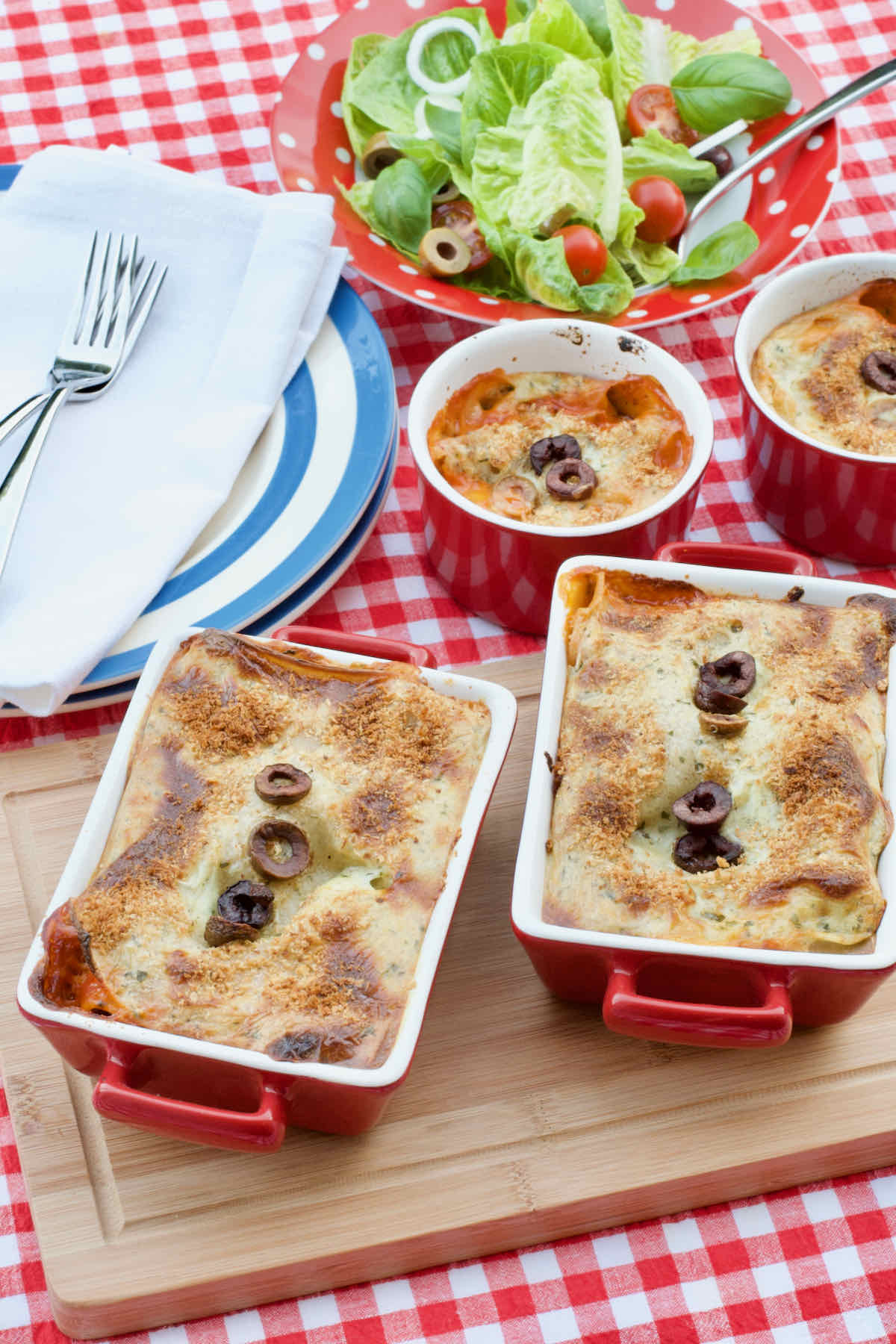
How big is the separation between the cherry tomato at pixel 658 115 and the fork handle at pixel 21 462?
4.78ft

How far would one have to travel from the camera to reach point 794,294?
2877 mm

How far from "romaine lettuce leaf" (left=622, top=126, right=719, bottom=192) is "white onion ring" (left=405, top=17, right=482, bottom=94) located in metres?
0.42

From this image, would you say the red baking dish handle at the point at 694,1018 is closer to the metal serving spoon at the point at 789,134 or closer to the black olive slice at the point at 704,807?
the black olive slice at the point at 704,807

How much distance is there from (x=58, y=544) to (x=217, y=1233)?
1337mm

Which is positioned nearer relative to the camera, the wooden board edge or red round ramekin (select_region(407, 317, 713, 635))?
the wooden board edge

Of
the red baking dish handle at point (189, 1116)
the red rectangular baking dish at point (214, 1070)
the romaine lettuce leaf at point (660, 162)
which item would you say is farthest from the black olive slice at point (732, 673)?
the romaine lettuce leaf at point (660, 162)

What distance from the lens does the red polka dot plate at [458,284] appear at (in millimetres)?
2957

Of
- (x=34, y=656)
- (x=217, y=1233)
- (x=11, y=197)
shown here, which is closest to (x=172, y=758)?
(x=34, y=656)

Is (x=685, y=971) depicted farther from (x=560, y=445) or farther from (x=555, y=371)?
(x=555, y=371)

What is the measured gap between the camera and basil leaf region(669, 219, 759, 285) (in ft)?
9.79

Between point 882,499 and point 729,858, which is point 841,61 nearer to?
point 882,499

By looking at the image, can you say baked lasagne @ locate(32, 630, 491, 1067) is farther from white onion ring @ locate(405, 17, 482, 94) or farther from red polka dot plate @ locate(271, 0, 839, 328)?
white onion ring @ locate(405, 17, 482, 94)

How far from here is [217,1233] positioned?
6.55 feet

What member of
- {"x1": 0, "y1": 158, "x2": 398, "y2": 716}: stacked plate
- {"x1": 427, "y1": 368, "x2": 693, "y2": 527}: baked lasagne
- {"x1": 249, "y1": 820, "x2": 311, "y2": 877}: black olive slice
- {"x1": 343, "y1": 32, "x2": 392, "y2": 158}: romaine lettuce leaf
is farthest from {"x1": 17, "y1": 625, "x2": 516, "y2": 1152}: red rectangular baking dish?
{"x1": 343, "y1": 32, "x2": 392, "y2": 158}: romaine lettuce leaf
